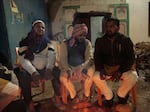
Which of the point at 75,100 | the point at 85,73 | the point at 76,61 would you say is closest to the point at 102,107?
the point at 75,100

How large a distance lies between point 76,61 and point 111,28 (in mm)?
671

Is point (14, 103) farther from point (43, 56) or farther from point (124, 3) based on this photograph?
point (124, 3)

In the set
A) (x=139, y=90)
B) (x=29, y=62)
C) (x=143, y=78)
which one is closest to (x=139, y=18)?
(x=143, y=78)

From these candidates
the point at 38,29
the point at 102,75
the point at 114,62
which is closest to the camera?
the point at 102,75

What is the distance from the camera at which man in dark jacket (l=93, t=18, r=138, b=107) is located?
2840mm

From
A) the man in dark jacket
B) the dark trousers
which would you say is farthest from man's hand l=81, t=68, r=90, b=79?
the dark trousers

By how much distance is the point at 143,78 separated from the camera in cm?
432

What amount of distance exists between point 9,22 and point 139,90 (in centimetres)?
268

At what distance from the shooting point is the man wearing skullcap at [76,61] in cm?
305

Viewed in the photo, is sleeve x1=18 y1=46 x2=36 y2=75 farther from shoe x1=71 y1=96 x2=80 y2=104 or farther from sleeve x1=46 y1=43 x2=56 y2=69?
shoe x1=71 y1=96 x2=80 y2=104

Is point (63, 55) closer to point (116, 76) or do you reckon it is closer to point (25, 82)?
point (25, 82)

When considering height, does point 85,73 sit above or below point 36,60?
below

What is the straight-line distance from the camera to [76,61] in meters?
3.22

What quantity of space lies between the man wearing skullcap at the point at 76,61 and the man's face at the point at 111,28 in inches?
14.8
